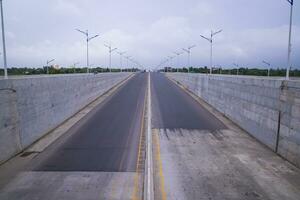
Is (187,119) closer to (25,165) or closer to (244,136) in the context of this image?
(244,136)

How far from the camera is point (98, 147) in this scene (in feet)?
44.1

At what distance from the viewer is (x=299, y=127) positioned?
11156 millimetres

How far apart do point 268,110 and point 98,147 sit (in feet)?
28.6

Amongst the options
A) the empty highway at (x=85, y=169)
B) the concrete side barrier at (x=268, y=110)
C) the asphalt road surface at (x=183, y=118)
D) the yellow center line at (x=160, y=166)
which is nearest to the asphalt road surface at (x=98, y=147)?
the empty highway at (x=85, y=169)

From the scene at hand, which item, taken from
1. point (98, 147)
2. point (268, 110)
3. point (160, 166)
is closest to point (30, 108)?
point (98, 147)

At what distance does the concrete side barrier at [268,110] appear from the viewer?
38.2 ft

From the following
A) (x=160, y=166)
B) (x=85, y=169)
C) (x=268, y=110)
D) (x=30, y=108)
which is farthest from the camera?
(x=30, y=108)

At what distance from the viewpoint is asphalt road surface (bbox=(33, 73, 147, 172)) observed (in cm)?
1104

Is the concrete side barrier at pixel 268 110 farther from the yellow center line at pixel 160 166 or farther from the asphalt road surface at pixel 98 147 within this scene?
the asphalt road surface at pixel 98 147

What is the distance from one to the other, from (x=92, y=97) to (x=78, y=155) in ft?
60.5

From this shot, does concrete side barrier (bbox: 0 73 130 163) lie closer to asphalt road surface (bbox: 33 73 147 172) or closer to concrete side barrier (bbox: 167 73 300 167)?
asphalt road surface (bbox: 33 73 147 172)

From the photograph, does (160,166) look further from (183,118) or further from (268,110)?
(183,118)

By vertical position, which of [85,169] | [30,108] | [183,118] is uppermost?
[30,108]

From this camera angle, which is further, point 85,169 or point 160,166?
point 160,166
